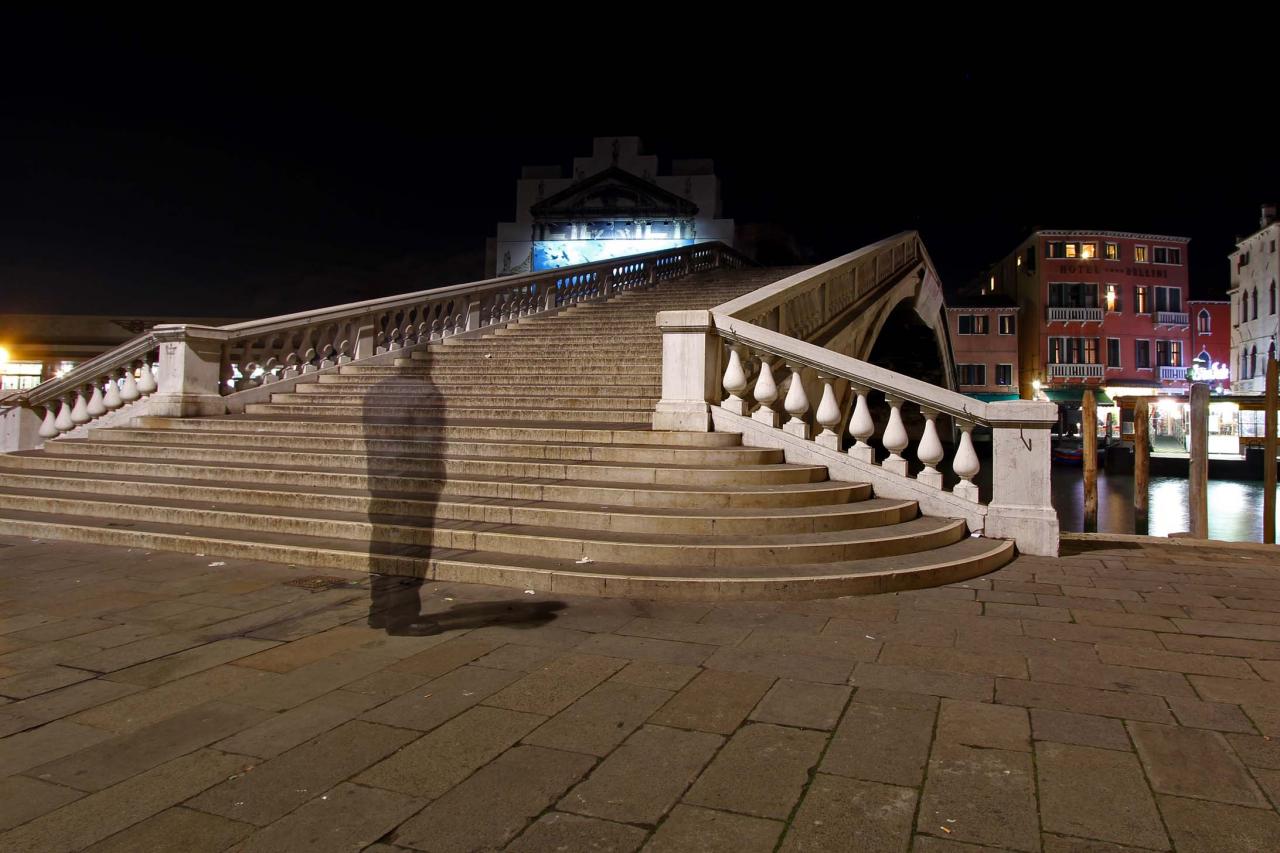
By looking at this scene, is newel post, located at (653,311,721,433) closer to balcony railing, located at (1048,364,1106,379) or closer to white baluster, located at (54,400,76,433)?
white baluster, located at (54,400,76,433)

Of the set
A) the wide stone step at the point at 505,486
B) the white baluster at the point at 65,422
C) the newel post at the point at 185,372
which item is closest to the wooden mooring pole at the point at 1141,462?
the wide stone step at the point at 505,486

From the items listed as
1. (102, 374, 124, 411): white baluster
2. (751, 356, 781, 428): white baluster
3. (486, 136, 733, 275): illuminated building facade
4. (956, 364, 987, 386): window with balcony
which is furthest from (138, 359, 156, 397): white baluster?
(956, 364, 987, 386): window with balcony

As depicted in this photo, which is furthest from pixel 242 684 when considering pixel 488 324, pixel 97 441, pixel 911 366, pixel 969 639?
pixel 911 366

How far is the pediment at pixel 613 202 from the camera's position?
4984cm

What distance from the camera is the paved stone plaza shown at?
2.25m

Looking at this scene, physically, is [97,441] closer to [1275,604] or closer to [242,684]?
[242,684]

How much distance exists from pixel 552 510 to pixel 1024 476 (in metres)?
4.04

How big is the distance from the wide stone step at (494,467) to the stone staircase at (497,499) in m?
0.02

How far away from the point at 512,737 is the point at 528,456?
4.68m

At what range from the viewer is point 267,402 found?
1062cm

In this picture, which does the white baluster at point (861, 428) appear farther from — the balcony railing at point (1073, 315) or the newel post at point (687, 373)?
the balcony railing at point (1073, 315)

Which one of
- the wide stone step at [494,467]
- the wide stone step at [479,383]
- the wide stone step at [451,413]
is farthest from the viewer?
the wide stone step at [479,383]

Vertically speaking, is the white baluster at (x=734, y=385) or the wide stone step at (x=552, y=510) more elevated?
the white baluster at (x=734, y=385)

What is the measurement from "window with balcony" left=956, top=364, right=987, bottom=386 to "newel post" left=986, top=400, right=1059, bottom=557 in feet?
157
